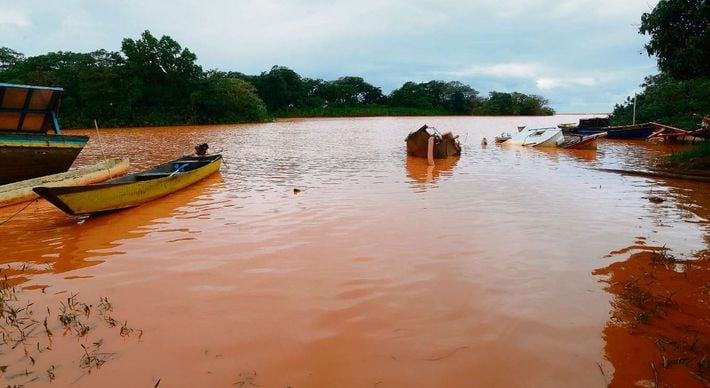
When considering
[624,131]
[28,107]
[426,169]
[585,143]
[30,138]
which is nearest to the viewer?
[30,138]

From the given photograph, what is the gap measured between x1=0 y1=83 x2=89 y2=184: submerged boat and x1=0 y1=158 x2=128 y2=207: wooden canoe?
0.63m

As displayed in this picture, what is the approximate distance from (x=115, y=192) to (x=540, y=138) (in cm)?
2311

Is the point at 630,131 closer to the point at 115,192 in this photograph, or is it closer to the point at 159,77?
the point at 115,192

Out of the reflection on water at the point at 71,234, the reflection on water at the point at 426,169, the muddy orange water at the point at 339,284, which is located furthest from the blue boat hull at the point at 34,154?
the reflection on water at the point at 426,169

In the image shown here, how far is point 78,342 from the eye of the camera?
3699 mm

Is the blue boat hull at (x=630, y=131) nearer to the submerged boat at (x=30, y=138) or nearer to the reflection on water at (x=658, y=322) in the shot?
the reflection on water at (x=658, y=322)

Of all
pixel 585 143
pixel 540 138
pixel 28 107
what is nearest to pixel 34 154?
pixel 28 107

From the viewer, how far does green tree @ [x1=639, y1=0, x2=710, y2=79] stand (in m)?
10.9

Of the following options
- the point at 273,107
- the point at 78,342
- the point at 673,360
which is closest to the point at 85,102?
the point at 273,107

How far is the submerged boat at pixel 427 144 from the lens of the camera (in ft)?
61.1

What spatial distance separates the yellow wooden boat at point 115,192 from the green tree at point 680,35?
14.5m

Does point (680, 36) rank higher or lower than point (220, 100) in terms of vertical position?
lower

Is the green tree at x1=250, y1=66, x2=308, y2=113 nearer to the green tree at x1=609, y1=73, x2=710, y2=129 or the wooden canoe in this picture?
the green tree at x1=609, y1=73, x2=710, y2=129

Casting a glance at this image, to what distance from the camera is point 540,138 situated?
2417 cm
